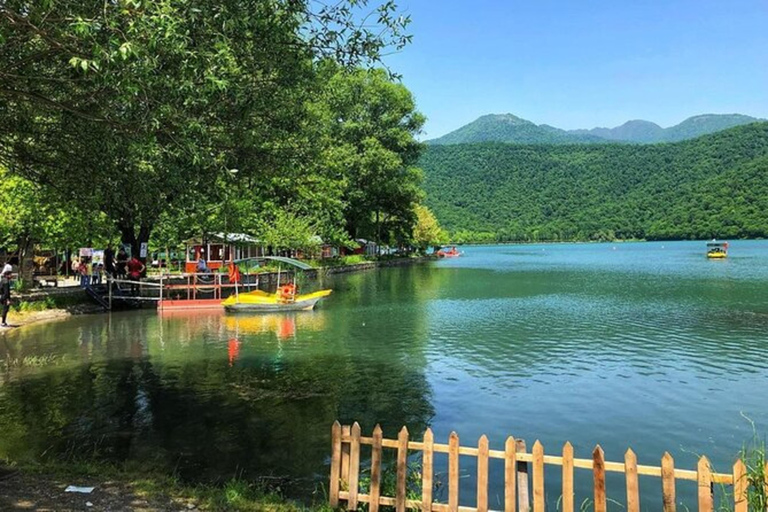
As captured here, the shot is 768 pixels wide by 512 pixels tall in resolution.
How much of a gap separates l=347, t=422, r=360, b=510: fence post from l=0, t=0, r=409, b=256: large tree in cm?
376

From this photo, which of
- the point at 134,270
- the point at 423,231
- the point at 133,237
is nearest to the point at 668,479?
the point at 134,270

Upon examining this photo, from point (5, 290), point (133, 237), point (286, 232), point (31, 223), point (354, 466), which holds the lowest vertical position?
point (354, 466)

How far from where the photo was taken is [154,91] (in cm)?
744

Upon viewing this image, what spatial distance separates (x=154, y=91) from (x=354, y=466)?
5396 mm

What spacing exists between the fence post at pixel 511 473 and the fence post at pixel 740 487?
2.15m

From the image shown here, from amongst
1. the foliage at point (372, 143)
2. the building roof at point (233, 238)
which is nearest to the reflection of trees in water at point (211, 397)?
the building roof at point (233, 238)

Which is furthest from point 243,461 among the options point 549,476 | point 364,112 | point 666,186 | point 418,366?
point 666,186

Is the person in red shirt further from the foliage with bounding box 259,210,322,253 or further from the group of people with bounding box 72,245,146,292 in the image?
the foliage with bounding box 259,210,322,253

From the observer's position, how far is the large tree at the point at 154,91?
6.00 m

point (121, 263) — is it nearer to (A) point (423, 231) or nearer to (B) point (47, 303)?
(B) point (47, 303)

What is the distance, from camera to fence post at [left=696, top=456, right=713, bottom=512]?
5.62 metres

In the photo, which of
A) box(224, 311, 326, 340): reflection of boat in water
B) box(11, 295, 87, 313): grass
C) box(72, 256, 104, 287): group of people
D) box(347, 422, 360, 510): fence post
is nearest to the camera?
box(347, 422, 360, 510): fence post

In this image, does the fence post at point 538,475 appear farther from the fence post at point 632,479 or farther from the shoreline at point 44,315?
the shoreline at point 44,315

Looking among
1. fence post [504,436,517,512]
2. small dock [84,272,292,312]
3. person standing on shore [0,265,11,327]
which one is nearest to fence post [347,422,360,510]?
fence post [504,436,517,512]
